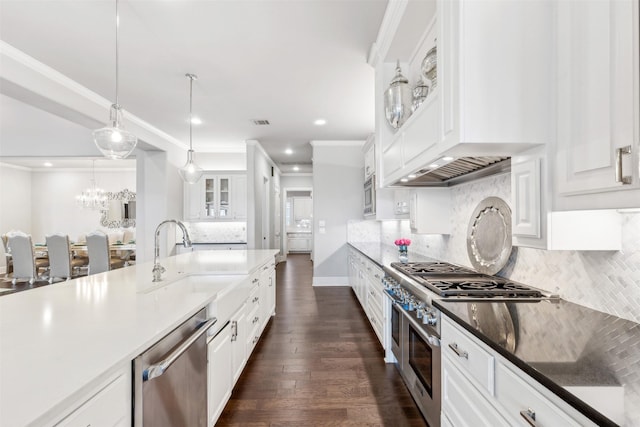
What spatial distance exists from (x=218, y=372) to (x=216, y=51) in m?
2.59

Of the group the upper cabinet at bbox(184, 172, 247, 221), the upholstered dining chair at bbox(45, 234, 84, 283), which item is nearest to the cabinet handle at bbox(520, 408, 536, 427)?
the upper cabinet at bbox(184, 172, 247, 221)

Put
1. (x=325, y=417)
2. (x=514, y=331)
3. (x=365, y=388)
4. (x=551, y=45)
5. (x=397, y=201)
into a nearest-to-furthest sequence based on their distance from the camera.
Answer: (x=514, y=331), (x=551, y=45), (x=325, y=417), (x=365, y=388), (x=397, y=201)

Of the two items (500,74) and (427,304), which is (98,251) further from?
(500,74)

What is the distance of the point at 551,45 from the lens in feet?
4.16

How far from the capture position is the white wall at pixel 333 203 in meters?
5.85

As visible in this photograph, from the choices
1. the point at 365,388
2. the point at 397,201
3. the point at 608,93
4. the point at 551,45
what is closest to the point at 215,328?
the point at 365,388

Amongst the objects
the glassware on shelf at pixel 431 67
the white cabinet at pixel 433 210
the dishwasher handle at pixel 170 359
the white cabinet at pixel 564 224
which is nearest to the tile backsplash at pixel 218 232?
the white cabinet at pixel 433 210

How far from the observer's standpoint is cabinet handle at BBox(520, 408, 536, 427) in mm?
893

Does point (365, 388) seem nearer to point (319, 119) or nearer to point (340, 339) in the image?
point (340, 339)

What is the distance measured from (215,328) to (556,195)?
1.78 meters

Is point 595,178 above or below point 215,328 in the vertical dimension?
above

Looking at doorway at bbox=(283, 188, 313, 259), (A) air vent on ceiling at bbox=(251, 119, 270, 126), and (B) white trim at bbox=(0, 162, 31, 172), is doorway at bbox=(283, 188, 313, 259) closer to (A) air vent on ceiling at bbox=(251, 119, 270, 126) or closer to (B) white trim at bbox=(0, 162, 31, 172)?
(A) air vent on ceiling at bbox=(251, 119, 270, 126)

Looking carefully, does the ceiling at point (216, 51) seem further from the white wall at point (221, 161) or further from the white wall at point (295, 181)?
the white wall at point (295, 181)

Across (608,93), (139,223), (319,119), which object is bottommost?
(139,223)
